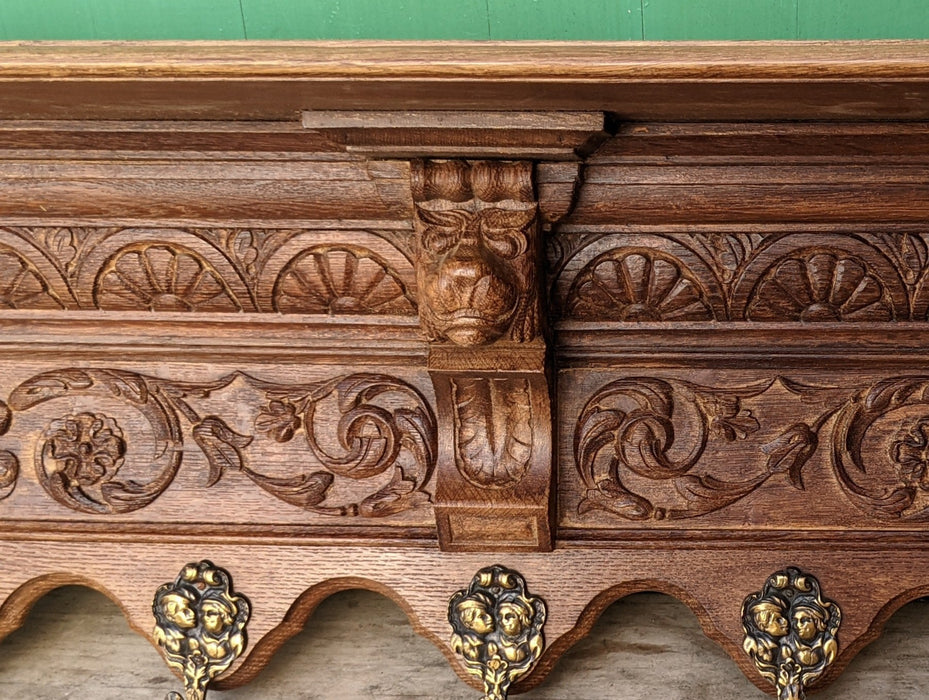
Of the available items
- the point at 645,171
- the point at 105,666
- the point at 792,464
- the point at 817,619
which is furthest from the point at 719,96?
the point at 105,666

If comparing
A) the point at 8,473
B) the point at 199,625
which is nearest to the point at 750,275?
the point at 199,625

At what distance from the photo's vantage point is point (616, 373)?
1066mm

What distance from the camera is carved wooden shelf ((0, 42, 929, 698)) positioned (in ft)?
2.97

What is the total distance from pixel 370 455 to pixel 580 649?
13.9 inches

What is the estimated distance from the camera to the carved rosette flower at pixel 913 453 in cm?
105

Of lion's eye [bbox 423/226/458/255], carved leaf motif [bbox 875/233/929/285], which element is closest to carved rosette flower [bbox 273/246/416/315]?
lion's eye [bbox 423/226/458/255]

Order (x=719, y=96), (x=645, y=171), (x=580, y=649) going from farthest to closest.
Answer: (x=580, y=649) < (x=645, y=171) < (x=719, y=96)

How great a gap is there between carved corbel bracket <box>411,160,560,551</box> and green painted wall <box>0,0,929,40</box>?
0.28 m

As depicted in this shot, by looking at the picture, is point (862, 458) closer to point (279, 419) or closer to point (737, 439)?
point (737, 439)

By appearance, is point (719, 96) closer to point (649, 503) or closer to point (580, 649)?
point (649, 503)

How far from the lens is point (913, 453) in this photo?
106 centimetres

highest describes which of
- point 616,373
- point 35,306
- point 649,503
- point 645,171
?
point 645,171

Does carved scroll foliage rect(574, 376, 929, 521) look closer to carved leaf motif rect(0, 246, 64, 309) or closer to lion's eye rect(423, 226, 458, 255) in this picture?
lion's eye rect(423, 226, 458, 255)

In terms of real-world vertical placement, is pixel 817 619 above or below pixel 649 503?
below
